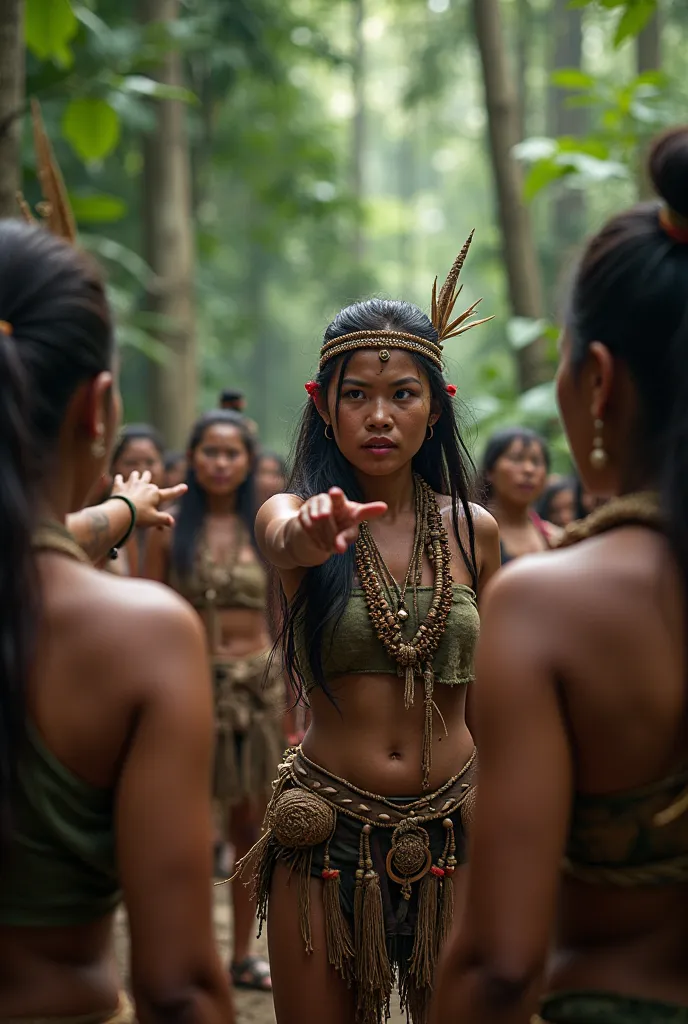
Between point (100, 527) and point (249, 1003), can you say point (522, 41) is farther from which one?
point (100, 527)

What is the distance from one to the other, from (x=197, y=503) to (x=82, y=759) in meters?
5.12

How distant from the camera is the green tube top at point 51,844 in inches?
75.9

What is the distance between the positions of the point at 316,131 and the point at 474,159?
19.8 m

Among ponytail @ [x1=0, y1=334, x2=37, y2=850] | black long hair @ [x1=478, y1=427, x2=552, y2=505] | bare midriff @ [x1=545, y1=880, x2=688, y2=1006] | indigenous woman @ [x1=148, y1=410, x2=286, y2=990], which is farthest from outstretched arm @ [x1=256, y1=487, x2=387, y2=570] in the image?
black long hair @ [x1=478, y1=427, x2=552, y2=505]

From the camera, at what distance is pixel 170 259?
13203 millimetres

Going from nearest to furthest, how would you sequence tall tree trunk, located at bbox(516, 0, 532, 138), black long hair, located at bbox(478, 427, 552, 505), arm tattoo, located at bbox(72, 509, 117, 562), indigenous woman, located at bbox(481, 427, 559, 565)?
arm tattoo, located at bbox(72, 509, 117, 562) → indigenous woman, located at bbox(481, 427, 559, 565) → black long hair, located at bbox(478, 427, 552, 505) → tall tree trunk, located at bbox(516, 0, 532, 138)

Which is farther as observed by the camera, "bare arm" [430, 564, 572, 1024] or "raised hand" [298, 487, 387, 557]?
"raised hand" [298, 487, 387, 557]

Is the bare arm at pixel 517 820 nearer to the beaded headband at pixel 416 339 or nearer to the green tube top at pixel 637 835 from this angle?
the green tube top at pixel 637 835

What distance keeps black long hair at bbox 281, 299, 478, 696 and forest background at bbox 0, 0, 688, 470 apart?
0.67ft

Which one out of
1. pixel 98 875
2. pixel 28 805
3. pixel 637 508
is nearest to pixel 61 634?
pixel 28 805

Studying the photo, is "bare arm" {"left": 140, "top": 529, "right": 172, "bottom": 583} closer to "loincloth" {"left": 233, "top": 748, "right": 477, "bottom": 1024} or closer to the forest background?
the forest background

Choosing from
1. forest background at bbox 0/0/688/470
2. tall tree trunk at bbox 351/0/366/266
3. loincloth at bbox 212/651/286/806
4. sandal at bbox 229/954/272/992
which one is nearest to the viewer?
sandal at bbox 229/954/272/992

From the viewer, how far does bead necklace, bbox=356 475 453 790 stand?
11.2 feet

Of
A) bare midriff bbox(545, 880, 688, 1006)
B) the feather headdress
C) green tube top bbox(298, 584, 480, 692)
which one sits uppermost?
the feather headdress
